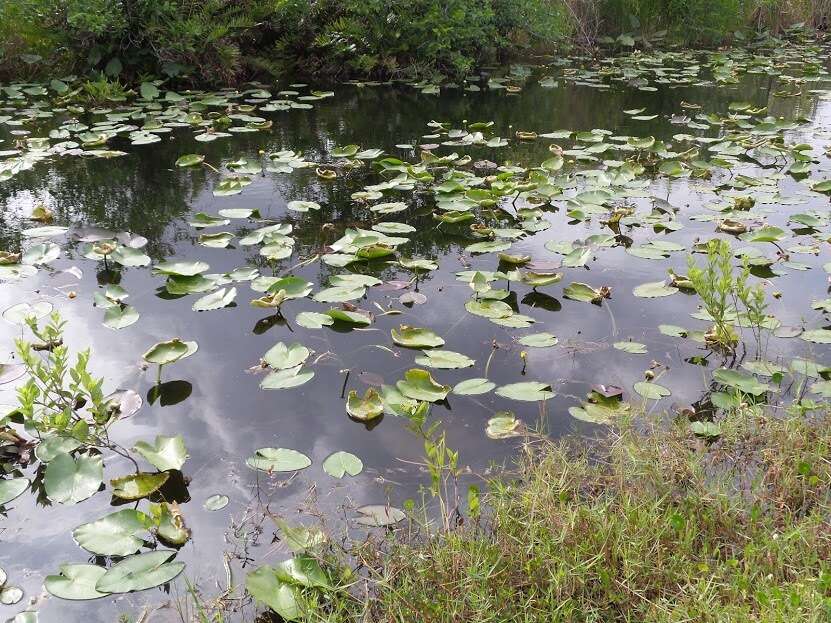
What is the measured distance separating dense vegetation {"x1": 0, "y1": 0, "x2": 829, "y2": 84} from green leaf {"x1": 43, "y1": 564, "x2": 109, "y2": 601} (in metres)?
5.12

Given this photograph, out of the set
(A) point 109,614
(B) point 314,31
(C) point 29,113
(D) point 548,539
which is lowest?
(A) point 109,614

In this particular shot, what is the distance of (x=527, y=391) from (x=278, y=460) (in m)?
0.75

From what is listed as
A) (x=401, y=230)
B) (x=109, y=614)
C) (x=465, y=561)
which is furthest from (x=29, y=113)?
(x=465, y=561)

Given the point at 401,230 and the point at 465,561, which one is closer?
the point at 465,561

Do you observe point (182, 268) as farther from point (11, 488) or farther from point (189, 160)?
point (189, 160)

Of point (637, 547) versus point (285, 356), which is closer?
point (637, 547)

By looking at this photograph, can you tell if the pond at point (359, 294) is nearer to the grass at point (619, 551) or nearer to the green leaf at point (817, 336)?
the green leaf at point (817, 336)

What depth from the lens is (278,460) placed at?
5.85 ft

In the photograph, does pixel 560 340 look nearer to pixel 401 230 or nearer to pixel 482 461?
pixel 482 461

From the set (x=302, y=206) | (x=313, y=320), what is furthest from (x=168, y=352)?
(x=302, y=206)

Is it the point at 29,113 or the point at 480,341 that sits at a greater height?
the point at 29,113

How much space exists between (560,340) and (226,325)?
1154 mm

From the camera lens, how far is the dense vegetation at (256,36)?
5746 millimetres

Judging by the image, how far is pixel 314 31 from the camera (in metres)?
6.54
